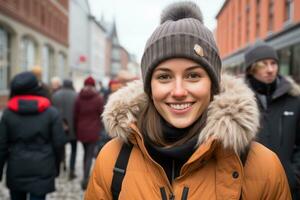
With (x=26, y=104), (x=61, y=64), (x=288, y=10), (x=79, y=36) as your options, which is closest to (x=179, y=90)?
(x=26, y=104)

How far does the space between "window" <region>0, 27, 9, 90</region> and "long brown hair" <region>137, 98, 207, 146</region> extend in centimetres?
2147

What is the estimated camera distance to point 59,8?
3631 centimetres

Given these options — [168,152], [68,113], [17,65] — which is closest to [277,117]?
[168,152]

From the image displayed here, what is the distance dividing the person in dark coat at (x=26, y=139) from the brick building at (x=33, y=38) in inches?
611

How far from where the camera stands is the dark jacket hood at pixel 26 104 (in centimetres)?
371

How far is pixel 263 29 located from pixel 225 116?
2273 cm

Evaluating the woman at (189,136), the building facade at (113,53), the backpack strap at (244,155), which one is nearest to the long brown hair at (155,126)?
the woman at (189,136)

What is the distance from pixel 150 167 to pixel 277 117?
1506mm

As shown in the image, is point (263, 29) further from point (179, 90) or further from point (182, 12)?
point (179, 90)

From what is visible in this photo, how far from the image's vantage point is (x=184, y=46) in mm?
1593

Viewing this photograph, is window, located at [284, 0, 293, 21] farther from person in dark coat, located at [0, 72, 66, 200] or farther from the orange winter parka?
the orange winter parka

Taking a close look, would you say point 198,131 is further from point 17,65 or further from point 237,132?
point 17,65

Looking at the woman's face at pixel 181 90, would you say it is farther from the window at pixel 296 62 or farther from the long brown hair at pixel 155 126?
the window at pixel 296 62

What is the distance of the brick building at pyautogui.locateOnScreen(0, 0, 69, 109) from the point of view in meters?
22.2
